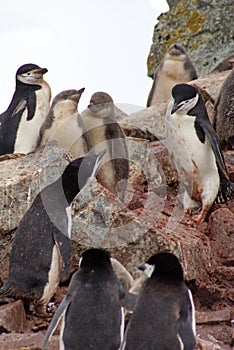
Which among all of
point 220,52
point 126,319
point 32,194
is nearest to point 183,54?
point 220,52

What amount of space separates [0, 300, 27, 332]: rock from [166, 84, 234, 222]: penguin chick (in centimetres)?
249

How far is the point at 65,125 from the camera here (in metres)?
9.73

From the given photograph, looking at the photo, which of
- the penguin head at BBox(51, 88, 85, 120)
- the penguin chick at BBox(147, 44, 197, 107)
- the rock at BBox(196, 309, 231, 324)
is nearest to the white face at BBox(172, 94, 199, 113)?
the penguin head at BBox(51, 88, 85, 120)

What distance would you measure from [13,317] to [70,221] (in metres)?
0.99

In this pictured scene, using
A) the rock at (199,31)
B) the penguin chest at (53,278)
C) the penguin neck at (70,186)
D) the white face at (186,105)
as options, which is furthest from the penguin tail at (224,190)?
the rock at (199,31)

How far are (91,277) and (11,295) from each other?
152 centimetres

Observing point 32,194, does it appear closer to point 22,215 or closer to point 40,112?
point 22,215

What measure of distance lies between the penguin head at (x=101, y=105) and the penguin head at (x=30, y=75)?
1.48 m

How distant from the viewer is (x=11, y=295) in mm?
6914

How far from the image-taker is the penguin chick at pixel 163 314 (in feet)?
16.9

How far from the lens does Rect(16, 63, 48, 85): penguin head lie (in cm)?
1116

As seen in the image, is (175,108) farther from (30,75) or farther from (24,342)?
(24,342)

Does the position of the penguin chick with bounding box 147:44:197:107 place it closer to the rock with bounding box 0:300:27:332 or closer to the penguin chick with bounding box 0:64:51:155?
the penguin chick with bounding box 0:64:51:155

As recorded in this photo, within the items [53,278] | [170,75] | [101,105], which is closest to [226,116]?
[101,105]
